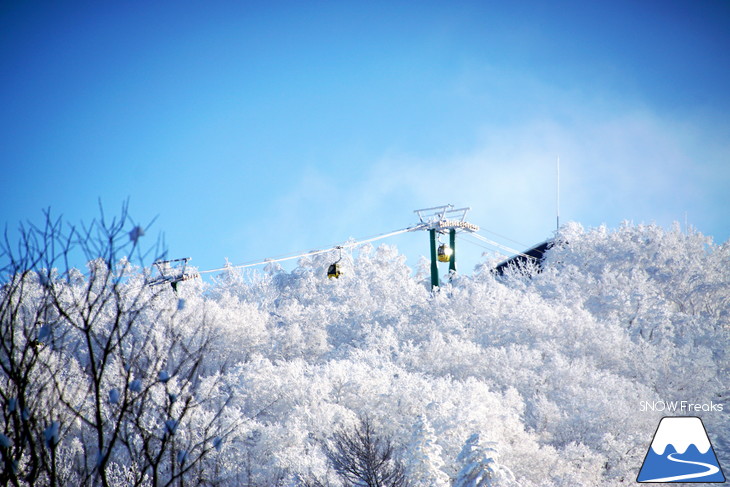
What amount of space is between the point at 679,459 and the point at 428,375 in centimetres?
908

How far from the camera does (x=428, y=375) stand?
69.9ft

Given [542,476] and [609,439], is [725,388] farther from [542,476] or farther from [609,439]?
[542,476]

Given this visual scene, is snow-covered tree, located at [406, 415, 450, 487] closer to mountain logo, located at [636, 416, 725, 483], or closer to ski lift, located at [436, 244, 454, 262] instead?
mountain logo, located at [636, 416, 725, 483]

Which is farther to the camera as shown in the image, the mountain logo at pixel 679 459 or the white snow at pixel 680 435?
the white snow at pixel 680 435

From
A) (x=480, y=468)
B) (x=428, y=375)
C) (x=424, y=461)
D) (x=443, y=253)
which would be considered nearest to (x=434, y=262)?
(x=443, y=253)

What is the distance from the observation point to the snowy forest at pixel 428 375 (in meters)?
13.1

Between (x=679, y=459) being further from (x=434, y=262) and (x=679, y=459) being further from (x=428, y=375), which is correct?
(x=434, y=262)

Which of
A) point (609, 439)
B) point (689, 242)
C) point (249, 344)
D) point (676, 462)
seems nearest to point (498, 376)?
point (609, 439)

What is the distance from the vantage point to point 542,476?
51.6 ft

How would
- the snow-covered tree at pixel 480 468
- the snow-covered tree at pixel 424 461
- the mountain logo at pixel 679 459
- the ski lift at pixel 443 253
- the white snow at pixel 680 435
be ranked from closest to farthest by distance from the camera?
the snow-covered tree at pixel 480 468 → the snow-covered tree at pixel 424 461 → the mountain logo at pixel 679 459 → the white snow at pixel 680 435 → the ski lift at pixel 443 253

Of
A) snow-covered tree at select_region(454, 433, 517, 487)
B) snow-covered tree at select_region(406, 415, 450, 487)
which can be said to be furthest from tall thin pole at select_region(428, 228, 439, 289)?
snow-covered tree at select_region(454, 433, 517, 487)

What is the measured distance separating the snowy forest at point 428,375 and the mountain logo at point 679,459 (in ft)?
3.05

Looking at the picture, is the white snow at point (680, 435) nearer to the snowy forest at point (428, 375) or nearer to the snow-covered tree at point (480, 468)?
the snowy forest at point (428, 375)

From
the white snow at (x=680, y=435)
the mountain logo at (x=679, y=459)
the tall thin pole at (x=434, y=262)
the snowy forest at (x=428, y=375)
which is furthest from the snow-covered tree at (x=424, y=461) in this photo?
the tall thin pole at (x=434, y=262)
